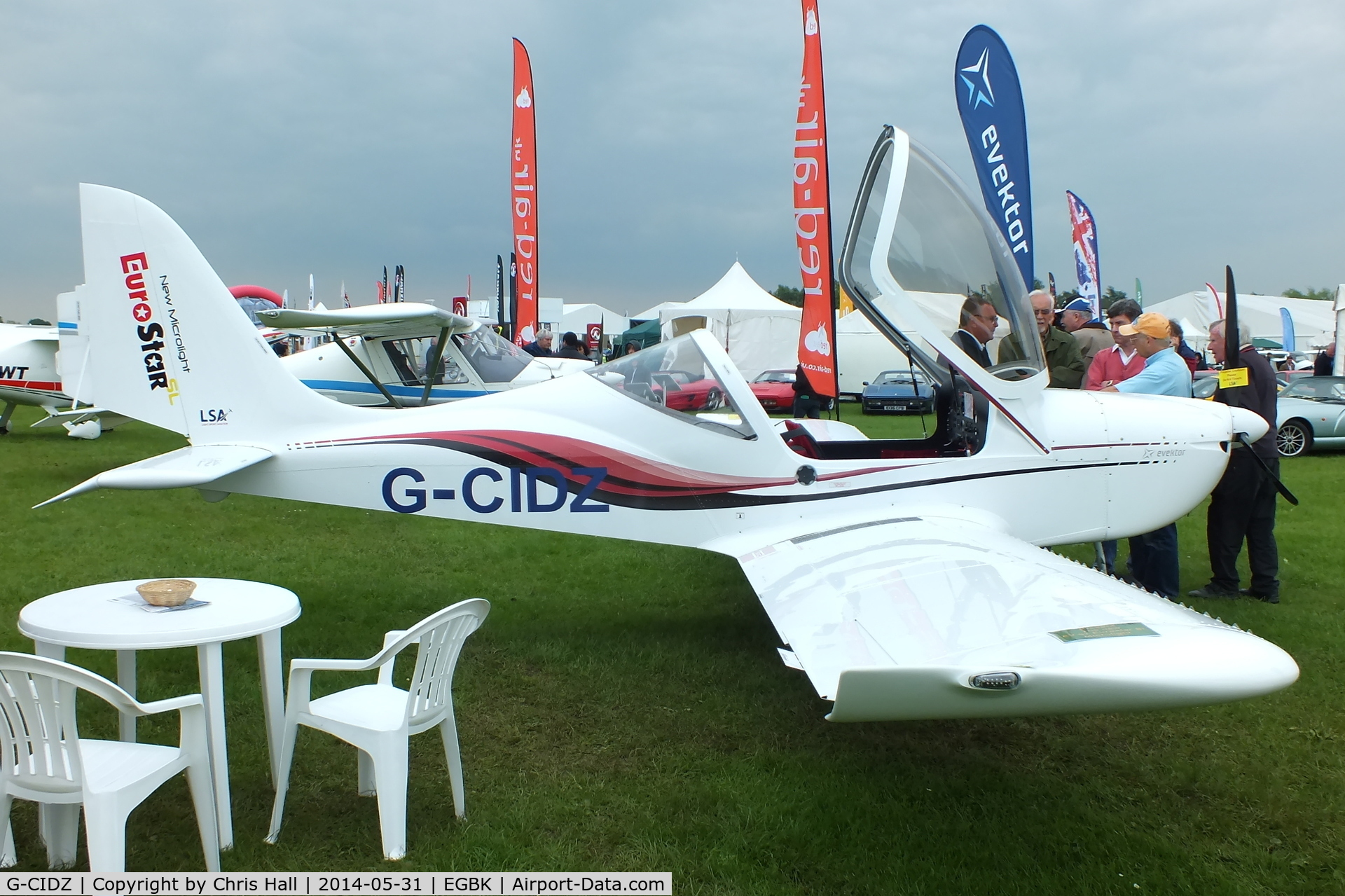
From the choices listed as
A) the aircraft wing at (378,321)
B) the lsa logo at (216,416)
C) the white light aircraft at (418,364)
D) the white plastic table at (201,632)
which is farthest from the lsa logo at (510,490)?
the white light aircraft at (418,364)

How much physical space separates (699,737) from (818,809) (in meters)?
0.71

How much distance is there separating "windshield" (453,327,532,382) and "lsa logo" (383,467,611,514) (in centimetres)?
748

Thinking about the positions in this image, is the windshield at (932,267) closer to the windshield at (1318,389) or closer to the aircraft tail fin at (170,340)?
the aircraft tail fin at (170,340)

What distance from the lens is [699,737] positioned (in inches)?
145

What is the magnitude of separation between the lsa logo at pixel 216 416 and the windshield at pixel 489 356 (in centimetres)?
705

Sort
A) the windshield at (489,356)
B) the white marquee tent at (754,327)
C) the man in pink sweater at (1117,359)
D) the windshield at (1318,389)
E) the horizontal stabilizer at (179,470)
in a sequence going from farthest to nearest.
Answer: the white marquee tent at (754,327), the windshield at (1318,389), the windshield at (489,356), the man in pink sweater at (1117,359), the horizontal stabilizer at (179,470)

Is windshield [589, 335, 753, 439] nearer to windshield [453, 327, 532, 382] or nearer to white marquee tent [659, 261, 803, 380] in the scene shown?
windshield [453, 327, 532, 382]

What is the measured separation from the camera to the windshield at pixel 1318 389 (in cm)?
1362

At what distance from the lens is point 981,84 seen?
9.95 metres

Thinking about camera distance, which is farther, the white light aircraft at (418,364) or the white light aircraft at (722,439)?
the white light aircraft at (418,364)

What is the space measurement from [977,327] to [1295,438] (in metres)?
11.9

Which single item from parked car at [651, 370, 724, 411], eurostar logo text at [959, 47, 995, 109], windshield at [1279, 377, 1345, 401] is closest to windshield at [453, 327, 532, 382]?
eurostar logo text at [959, 47, 995, 109]

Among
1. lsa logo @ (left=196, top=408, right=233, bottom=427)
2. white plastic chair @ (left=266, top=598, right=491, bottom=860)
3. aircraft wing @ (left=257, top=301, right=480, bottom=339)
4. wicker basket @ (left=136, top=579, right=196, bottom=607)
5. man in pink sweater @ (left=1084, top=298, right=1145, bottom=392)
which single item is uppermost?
aircraft wing @ (left=257, top=301, right=480, bottom=339)

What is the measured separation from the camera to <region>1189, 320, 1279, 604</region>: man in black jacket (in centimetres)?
552
